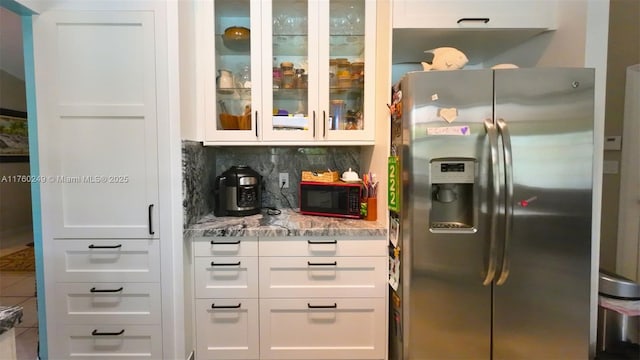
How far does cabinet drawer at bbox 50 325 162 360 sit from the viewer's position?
162cm

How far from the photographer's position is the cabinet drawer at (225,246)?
1.67 metres

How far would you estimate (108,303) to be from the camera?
162 cm

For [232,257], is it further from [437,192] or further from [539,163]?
[539,163]

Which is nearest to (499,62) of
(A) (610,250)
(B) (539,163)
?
(B) (539,163)

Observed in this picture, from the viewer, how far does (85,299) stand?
162 centimetres

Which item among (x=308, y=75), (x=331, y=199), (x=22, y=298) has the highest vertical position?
(x=308, y=75)

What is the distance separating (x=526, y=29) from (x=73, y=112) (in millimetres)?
2456

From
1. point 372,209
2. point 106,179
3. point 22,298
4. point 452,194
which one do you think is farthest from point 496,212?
point 22,298

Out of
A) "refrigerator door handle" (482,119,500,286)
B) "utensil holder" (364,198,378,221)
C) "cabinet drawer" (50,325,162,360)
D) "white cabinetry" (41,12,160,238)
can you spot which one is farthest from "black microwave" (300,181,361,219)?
"cabinet drawer" (50,325,162,360)

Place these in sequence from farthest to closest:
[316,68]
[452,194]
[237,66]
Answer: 1. [237,66]
2. [316,68]
3. [452,194]

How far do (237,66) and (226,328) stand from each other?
1.56m

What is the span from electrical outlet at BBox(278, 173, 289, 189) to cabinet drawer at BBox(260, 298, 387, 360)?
2.71ft

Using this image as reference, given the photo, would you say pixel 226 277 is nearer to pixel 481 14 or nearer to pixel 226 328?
pixel 226 328

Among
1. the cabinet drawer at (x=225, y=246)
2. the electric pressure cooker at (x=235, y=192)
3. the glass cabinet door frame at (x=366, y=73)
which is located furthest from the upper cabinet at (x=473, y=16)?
the cabinet drawer at (x=225, y=246)
